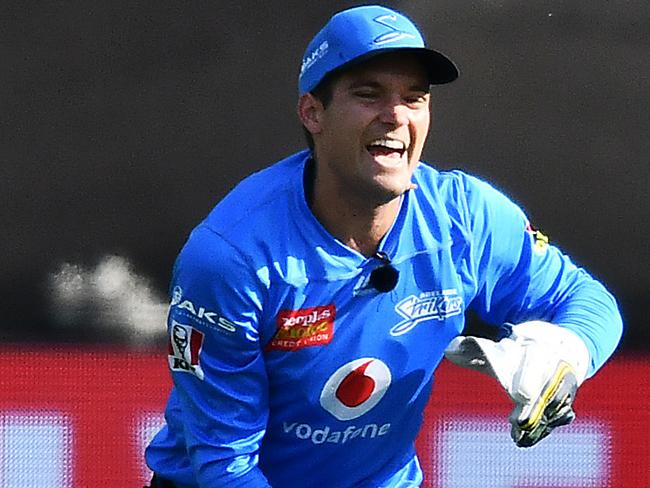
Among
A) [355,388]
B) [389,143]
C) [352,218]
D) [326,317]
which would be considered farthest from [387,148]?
[355,388]

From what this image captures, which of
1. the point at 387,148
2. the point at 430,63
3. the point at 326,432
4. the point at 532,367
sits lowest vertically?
the point at 326,432

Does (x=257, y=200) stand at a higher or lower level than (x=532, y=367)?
higher

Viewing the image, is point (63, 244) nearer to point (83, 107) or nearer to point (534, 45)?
point (83, 107)

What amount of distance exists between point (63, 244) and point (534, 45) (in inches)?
46.6

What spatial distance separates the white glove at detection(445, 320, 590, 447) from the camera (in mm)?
2244

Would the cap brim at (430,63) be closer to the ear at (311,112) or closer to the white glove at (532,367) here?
the ear at (311,112)

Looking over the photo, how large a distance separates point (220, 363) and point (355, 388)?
0.25 meters

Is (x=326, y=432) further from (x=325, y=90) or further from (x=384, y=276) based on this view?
(x=325, y=90)

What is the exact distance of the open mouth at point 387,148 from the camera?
2.41m

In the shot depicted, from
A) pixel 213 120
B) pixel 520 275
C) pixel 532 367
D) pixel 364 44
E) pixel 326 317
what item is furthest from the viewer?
pixel 213 120

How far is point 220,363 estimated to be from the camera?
7.98ft

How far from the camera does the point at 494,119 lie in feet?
10.9

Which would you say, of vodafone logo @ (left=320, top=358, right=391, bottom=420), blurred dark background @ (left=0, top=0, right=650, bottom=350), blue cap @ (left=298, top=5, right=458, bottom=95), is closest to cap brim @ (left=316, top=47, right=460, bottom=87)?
blue cap @ (left=298, top=5, right=458, bottom=95)

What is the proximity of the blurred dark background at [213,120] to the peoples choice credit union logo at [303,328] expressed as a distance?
0.93m
